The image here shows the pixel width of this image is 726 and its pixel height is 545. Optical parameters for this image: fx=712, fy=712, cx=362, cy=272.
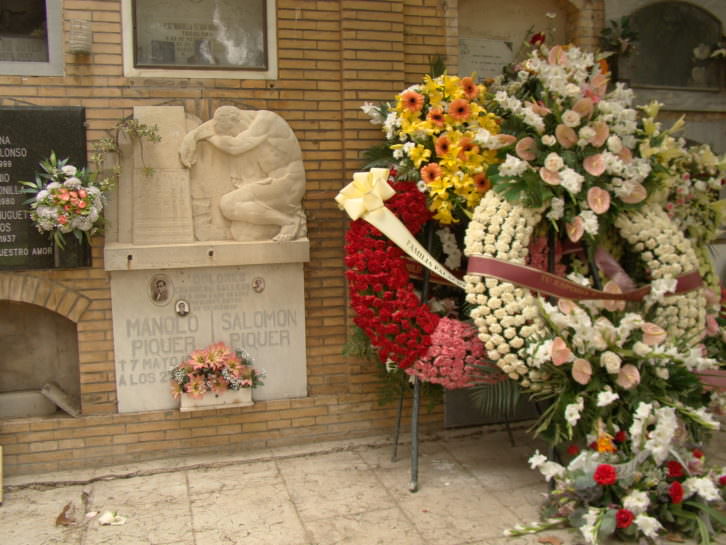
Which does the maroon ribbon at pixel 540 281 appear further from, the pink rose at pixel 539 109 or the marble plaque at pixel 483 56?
the marble plaque at pixel 483 56

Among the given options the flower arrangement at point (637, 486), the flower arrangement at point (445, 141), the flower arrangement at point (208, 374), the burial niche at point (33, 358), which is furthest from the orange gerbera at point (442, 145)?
the burial niche at point (33, 358)

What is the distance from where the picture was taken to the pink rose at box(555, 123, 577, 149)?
4.19 m

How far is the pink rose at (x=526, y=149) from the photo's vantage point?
423 cm

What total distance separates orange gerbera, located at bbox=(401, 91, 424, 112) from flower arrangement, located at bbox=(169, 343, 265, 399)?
6.80 feet

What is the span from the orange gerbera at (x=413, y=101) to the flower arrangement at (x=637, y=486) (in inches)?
87.6

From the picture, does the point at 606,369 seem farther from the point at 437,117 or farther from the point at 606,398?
the point at 437,117

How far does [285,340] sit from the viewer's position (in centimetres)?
521

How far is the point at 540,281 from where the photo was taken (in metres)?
4.11

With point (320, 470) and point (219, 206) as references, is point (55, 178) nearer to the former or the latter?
point (219, 206)

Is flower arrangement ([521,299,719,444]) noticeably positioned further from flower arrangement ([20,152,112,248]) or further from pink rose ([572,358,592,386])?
flower arrangement ([20,152,112,248])

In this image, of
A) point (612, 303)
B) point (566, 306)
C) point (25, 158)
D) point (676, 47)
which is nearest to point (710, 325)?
point (612, 303)

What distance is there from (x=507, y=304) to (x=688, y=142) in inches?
129

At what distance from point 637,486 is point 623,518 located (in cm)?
23

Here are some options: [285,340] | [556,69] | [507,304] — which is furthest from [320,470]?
[556,69]
